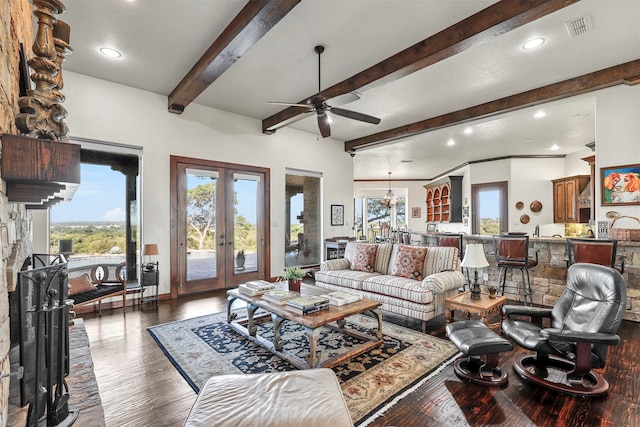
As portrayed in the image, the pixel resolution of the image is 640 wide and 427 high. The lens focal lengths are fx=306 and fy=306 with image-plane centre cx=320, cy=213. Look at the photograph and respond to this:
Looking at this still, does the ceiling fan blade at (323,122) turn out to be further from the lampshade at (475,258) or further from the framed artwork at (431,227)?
the framed artwork at (431,227)

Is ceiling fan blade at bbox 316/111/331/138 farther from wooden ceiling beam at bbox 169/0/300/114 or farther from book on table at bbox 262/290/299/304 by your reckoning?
book on table at bbox 262/290/299/304

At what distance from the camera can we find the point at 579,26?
3061 mm

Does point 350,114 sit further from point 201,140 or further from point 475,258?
point 201,140

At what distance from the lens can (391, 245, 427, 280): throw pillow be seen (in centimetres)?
405

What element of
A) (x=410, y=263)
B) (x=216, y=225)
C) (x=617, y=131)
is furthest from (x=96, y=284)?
(x=617, y=131)

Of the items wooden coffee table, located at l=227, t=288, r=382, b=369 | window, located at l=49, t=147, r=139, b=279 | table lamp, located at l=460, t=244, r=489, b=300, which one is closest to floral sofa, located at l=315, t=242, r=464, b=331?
table lamp, located at l=460, t=244, r=489, b=300

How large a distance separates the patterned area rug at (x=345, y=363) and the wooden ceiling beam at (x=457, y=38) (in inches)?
121

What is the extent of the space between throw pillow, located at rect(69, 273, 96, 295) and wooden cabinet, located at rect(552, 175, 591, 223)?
960 centimetres

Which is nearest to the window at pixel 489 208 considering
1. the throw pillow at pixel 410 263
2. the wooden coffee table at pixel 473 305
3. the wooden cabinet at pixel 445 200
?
the wooden cabinet at pixel 445 200

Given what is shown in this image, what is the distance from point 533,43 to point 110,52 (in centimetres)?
486

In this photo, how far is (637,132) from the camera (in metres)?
3.99

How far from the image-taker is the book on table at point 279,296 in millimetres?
3062

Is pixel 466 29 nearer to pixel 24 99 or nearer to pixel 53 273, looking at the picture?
pixel 24 99

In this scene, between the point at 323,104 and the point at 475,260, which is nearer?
the point at 475,260
